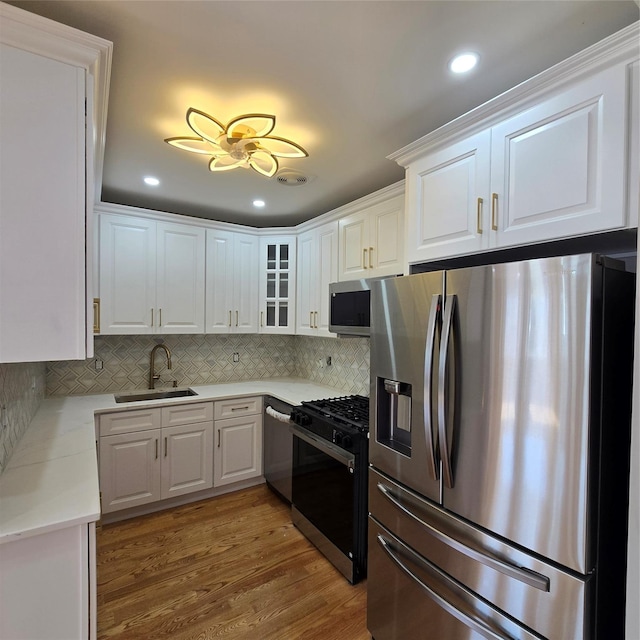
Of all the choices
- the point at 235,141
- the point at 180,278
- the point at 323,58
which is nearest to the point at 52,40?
the point at 235,141

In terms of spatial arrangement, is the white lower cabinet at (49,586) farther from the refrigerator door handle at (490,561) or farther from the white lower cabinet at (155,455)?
the white lower cabinet at (155,455)

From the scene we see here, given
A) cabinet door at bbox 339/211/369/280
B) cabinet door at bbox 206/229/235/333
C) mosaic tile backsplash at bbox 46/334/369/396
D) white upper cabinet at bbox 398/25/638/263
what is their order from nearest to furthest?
white upper cabinet at bbox 398/25/638/263
cabinet door at bbox 339/211/369/280
mosaic tile backsplash at bbox 46/334/369/396
cabinet door at bbox 206/229/235/333

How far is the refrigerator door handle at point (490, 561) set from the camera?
1.11m

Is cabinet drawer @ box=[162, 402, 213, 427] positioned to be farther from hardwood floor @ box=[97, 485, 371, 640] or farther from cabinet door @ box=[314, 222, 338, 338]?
cabinet door @ box=[314, 222, 338, 338]

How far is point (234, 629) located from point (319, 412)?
122 cm

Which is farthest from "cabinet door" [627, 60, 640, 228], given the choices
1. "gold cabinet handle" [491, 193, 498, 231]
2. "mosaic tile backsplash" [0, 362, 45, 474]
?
"mosaic tile backsplash" [0, 362, 45, 474]

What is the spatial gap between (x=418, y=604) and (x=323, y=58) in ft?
7.36

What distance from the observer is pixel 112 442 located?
2701 mm

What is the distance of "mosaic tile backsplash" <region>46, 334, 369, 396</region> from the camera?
312 centimetres

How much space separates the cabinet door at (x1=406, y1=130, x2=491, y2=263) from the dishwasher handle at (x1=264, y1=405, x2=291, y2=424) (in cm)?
163

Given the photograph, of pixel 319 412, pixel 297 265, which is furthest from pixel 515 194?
pixel 297 265

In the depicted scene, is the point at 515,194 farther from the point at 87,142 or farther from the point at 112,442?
the point at 112,442

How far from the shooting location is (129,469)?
2.76m

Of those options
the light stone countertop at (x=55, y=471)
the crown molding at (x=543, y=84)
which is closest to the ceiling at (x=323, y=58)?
the crown molding at (x=543, y=84)
